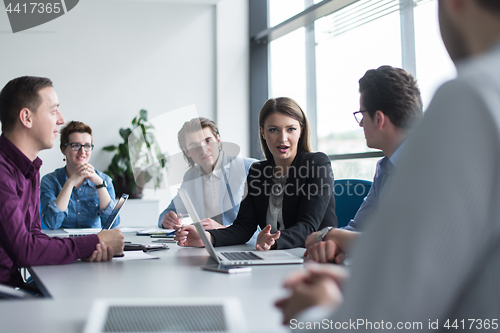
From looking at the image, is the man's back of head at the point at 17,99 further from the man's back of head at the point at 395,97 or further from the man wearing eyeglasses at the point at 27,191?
the man's back of head at the point at 395,97

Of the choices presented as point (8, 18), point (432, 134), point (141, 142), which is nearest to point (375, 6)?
point (141, 142)

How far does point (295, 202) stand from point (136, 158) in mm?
3258

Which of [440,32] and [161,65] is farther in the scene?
[161,65]

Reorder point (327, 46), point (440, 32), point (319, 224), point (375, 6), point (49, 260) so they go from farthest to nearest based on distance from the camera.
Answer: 1. point (327, 46)
2. point (375, 6)
3. point (319, 224)
4. point (49, 260)
5. point (440, 32)

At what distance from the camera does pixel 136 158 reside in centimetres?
500

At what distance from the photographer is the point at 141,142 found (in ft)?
16.4

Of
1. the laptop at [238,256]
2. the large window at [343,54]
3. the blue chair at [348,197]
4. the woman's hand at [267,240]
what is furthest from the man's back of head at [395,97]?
the large window at [343,54]

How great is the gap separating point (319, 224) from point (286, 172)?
0.44 m

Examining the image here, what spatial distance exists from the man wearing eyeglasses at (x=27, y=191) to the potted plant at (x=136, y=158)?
3019 mm

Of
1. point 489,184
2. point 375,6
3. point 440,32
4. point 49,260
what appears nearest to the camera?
point 489,184

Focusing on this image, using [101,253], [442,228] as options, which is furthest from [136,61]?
[442,228]

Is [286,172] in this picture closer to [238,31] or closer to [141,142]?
[141,142]

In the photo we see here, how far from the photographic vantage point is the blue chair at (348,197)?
2430mm

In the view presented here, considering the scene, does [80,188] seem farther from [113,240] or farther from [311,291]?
[311,291]
